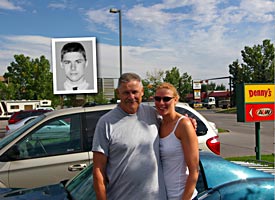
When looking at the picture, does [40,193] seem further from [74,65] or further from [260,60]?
[260,60]

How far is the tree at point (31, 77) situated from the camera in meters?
46.0

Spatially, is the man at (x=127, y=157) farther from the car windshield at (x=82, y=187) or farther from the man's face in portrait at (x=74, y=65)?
the man's face in portrait at (x=74, y=65)

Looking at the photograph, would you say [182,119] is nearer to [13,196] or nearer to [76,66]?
[13,196]

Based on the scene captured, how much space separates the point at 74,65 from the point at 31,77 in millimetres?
34501

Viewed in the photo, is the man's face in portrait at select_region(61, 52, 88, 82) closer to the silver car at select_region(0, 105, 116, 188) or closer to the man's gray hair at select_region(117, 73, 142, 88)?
the silver car at select_region(0, 105, 116, 188)

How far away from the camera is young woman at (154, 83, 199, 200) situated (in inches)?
73.2

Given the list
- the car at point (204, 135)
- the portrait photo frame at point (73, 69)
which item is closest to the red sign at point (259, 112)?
the car at point (204, 135)

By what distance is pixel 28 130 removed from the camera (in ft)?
12.6

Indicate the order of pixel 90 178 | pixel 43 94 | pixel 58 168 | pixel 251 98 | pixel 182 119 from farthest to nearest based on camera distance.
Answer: pixel 43 94
pixel 251 98
pixel 58 168
pixel 90 178
pixel 182 119

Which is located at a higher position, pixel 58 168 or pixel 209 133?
pixel 209 133

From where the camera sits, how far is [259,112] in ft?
22.2

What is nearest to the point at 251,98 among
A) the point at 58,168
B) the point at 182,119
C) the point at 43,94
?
the point at 58,168

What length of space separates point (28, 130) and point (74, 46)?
447 inches

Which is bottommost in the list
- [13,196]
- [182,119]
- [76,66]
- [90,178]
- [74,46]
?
[13,196]
